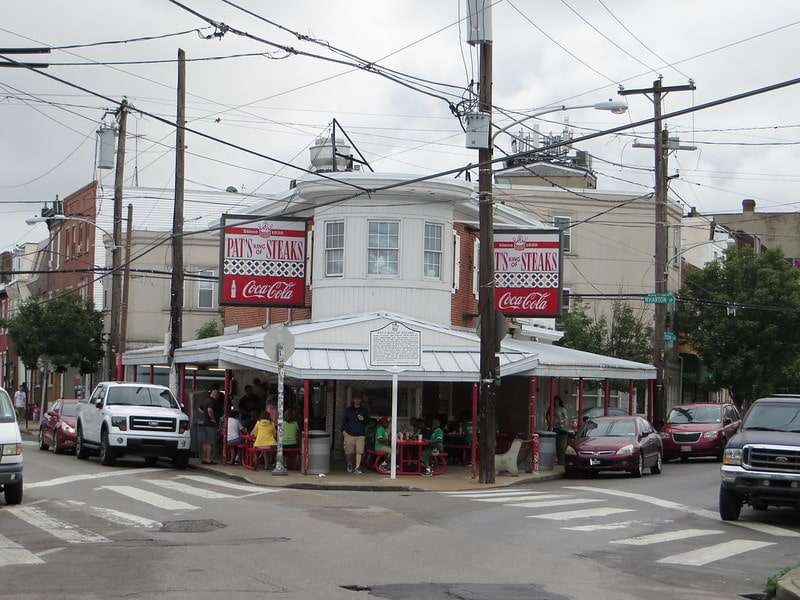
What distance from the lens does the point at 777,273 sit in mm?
47625

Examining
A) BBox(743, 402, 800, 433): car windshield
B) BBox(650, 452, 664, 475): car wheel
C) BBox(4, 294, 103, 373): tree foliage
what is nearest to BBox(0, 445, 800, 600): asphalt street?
BBox(743, 402, 800, 433): car windshield

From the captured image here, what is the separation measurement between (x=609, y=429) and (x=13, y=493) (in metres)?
15.3

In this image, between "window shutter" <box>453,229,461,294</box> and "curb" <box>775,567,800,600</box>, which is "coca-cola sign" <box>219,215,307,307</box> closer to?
"window shutter" <box>453,229,461,294</box>

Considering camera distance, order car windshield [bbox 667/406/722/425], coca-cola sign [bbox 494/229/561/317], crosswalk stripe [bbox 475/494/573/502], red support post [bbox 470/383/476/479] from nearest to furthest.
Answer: crosswalk stripe [bbox 475/494/573/502] < red support post [bbox 470/383/476/479] < coca-cola sign [bbox 494/229/561/317] < car windshield [bbox 667/406/722/425]

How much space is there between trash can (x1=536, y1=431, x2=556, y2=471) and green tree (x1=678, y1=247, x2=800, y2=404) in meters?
19.7

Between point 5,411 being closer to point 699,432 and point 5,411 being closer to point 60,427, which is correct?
point 60,427

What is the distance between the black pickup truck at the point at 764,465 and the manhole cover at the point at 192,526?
7738 millimetres

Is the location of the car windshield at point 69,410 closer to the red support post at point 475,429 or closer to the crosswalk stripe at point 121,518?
the red support post at point 475,429

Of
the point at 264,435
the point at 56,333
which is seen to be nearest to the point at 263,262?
the point at 264,435

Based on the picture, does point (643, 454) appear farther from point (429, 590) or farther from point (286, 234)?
point (429, 590)

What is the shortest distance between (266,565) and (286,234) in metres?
18.2

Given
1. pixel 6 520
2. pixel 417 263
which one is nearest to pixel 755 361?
pixel 417 263

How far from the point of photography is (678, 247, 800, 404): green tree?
47344 millimetres

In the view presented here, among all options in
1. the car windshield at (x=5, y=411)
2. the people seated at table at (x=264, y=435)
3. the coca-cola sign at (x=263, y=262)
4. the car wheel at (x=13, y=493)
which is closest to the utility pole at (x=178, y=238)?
the coca-cola sign at (x=263, y=262)
